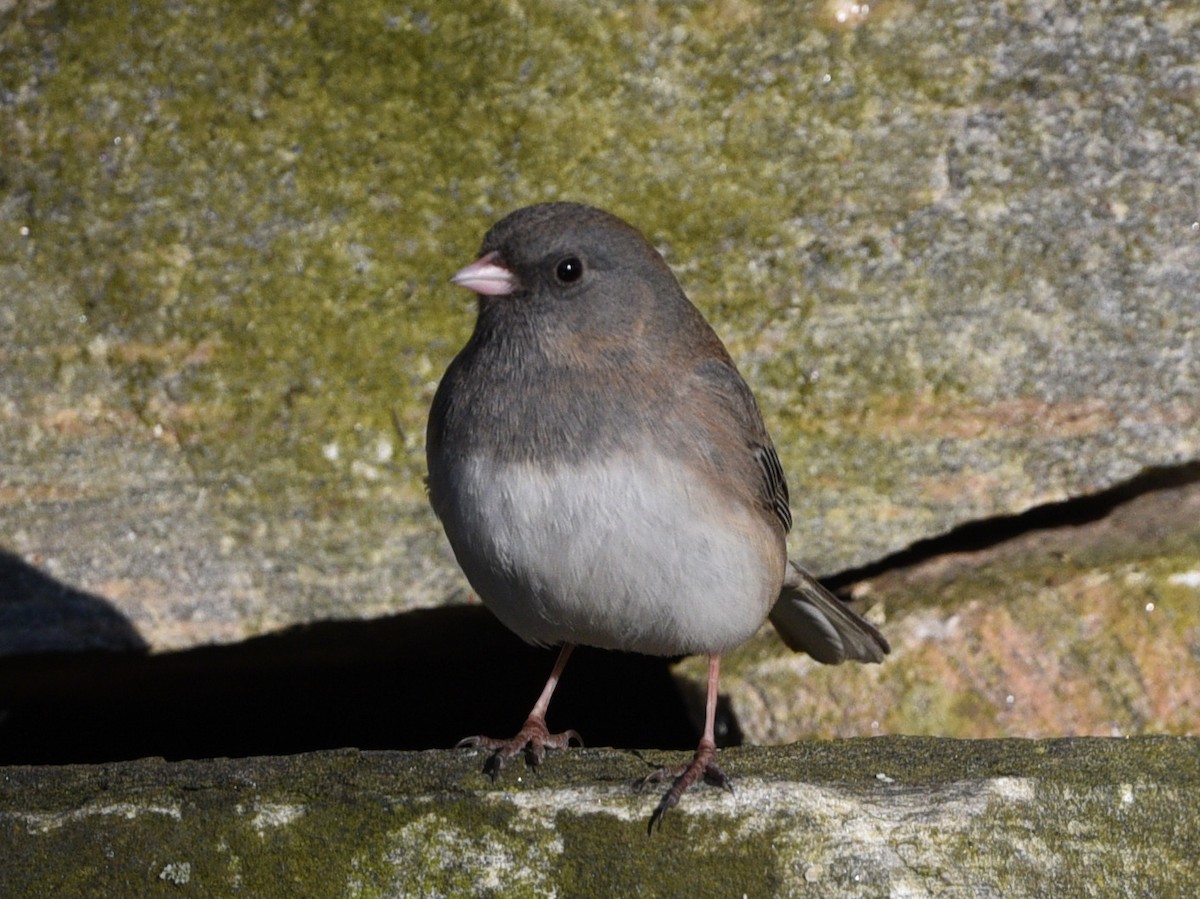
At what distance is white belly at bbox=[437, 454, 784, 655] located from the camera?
2814 mm

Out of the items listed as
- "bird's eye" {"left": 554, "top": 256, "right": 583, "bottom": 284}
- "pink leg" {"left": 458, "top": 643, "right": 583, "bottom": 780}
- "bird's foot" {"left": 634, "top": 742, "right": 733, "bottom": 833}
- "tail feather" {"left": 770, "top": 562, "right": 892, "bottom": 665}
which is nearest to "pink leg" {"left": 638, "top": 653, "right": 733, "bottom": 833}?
"bird's foot" {"left": 634, "top": 742, "right": 733, "bottom": 833}

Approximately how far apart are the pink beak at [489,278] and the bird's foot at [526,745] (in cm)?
96

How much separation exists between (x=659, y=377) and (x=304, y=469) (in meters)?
1.48

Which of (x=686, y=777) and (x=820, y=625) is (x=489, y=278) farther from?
(x=820, y=625)

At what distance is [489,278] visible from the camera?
308 cm

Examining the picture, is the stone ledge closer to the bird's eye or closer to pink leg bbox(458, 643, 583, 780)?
pink leg bbox(458, 643, 583, 780)

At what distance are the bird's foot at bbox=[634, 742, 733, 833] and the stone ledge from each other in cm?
3

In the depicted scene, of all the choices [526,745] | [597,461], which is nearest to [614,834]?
[526,745]

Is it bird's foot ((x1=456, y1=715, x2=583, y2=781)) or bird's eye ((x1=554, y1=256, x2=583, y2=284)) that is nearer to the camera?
bird's foot ((x1=456, y1=715, x2=583, y2=781))

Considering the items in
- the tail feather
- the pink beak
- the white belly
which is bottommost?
the tail feather

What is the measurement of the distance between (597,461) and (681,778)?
2.15ft

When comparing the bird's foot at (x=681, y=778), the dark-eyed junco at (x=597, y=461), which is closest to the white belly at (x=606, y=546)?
the dark-eyed junco at (x=597, y=461)

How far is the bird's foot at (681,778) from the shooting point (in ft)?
8.18

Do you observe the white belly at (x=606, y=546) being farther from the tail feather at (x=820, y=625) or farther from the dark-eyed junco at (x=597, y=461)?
the tail feather at (x=820, y=625)
